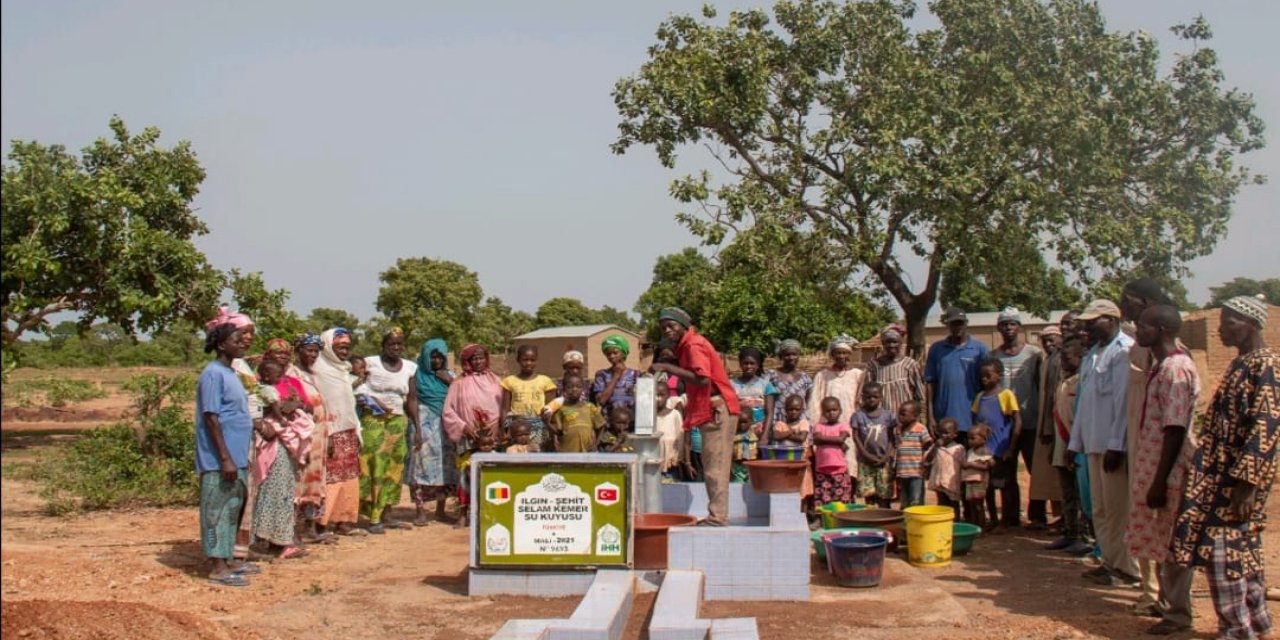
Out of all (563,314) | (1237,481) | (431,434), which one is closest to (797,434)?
(431,434)

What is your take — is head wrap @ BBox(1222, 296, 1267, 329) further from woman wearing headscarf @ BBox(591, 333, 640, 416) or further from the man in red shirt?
woman wearing headscarf @ BBox(591, 333, 640, 416)

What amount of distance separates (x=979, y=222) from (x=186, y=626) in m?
13.7

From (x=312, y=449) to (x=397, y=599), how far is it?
2254mm

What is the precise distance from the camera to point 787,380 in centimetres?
979

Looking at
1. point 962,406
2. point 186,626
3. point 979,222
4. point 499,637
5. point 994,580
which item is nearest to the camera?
point 499,637

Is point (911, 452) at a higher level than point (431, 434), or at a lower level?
lower

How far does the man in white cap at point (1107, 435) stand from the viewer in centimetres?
676

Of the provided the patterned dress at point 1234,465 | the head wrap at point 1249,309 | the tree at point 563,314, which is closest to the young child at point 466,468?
the patterned dress at point 1234,465

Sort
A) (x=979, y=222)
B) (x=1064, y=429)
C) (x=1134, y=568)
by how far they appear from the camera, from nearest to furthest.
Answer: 1. (x=1134, y=568)
2. (x=1064, y=429)
3. (x=979, y=222)

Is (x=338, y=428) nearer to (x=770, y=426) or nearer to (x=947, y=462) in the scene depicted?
(x=770, y=426)

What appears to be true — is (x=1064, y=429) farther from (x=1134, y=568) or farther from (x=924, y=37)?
(x=924, y=37)

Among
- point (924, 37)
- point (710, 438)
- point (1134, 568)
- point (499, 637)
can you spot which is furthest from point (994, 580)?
point (924, 37)

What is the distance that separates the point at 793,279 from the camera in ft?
57.5

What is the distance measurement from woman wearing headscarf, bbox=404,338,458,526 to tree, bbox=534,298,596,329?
48.7m
